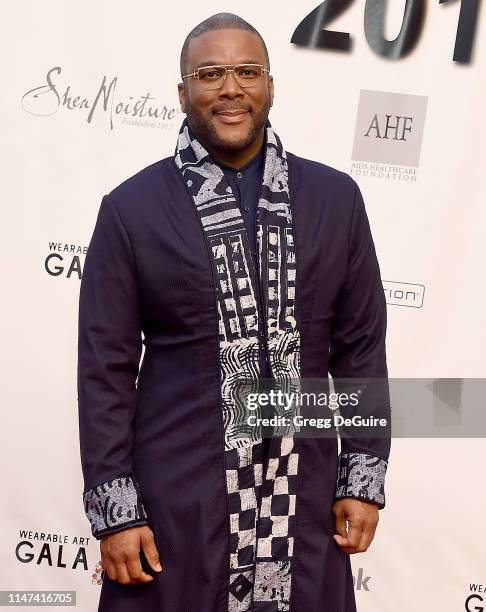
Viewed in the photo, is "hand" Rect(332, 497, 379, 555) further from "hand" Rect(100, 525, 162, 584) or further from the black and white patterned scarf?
"hand" Rect(100, 525, 162, 584)

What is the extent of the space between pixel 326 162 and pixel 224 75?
4.01 ft

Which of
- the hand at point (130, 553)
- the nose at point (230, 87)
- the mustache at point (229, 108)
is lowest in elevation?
the hand at point (130, 553)

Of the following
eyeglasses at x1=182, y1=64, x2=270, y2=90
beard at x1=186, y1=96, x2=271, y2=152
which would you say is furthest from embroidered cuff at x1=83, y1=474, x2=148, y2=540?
eyeglasses at x1=182, y1=64, x2=270, y2=90

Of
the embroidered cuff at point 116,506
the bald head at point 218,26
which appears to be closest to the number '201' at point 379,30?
the bald head at point 218,26

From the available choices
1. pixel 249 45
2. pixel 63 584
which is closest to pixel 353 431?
pixel 249 45

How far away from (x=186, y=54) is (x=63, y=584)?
194cm

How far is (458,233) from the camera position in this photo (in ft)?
10.2

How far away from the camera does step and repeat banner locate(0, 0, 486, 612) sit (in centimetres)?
310

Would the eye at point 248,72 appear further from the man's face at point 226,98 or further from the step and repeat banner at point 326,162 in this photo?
the step and repeat banner at point 326,162

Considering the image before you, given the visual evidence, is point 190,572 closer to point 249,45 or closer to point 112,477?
point 112,477

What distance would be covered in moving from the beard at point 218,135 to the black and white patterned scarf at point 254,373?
109 mm

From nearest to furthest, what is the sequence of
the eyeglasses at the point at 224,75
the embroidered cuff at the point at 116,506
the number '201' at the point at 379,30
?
the embroidered cuff at the point at 116,506 < the eyeglasses at the point at 224,75 < the number '201' at the point at 379,30

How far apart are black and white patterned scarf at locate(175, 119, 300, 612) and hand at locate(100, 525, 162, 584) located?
5.8 inches

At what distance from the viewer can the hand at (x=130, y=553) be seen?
1.87m
